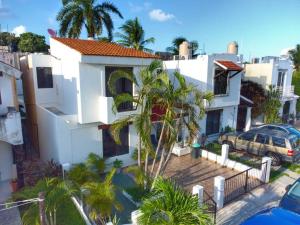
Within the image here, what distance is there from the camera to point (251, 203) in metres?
9.60

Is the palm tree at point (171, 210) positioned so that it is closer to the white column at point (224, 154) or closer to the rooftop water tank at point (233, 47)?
the white column at point (224, 154)

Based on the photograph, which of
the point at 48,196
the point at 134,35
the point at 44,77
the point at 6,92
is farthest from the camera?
the point at 134,35

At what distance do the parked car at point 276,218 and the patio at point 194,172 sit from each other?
3.55 meters

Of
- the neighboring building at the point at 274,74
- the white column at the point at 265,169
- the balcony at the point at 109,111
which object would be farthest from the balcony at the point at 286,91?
the balcony at the point at 109,111

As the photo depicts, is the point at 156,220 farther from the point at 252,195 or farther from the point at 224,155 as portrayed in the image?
the point at 224,155

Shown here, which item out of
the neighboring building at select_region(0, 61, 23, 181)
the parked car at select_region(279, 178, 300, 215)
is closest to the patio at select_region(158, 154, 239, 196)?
Answer: the parked car at select_region(279, 178, 300, 215)

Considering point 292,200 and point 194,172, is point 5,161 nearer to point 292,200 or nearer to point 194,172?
point 194,172

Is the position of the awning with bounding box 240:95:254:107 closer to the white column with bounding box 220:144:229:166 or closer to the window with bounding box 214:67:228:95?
the window with bounding box 214:67:228:95

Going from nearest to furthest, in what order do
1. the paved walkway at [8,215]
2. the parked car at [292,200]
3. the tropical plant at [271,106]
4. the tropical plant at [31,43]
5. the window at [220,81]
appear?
the parked car at [292,200] → the paved walkway at [8,215] → the window at [220,81] → the tropical plant at [271,106] → the tropical plant at [31,43]

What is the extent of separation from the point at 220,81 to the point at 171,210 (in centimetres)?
1375

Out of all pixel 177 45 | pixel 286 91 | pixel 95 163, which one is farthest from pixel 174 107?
pixel 177 45

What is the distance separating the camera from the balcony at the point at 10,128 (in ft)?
30.2

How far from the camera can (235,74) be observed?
17.6m

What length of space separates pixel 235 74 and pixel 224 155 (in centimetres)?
763
